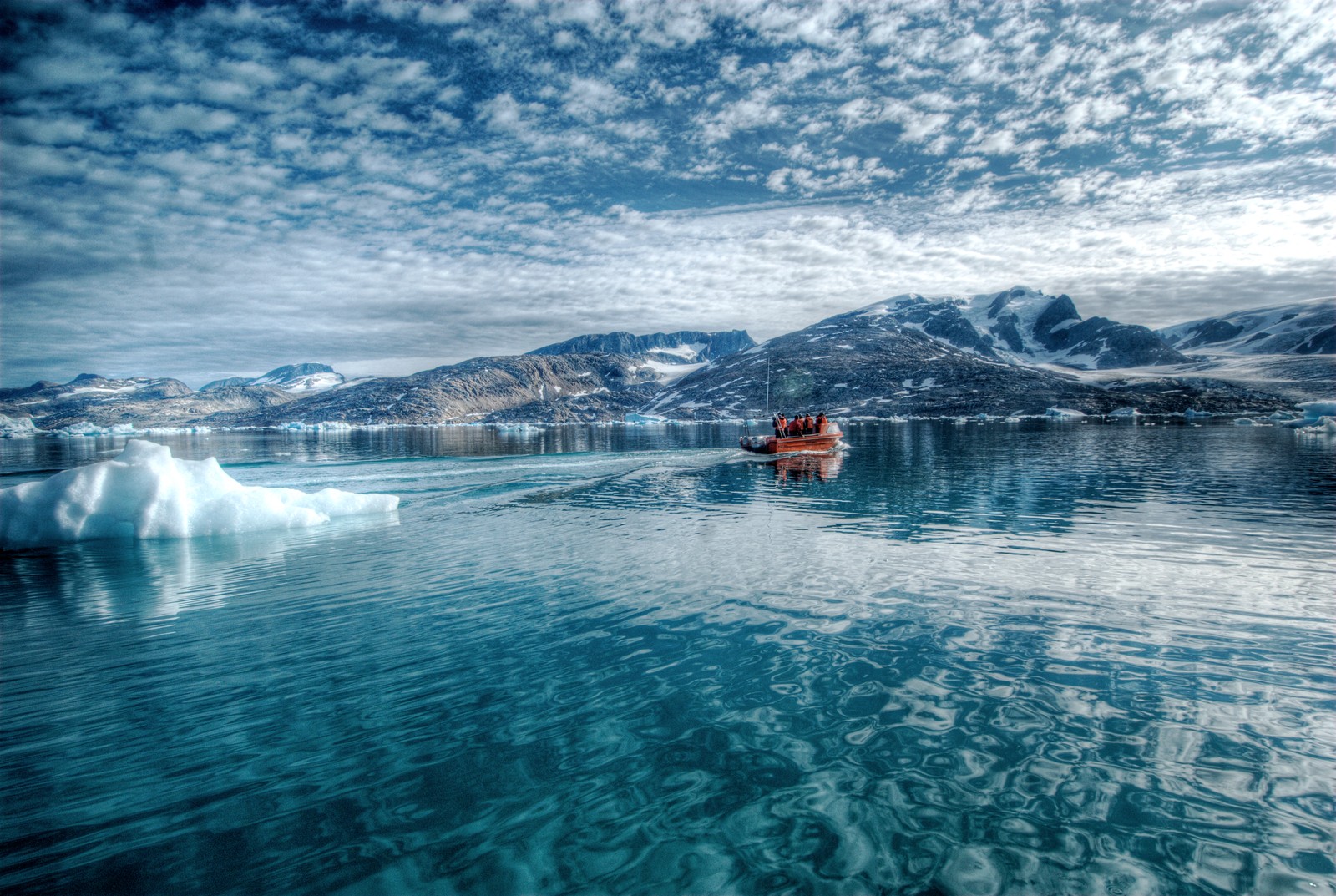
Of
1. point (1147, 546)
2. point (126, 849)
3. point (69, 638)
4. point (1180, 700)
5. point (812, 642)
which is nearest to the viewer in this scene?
point (126, 849)

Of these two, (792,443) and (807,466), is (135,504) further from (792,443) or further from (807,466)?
(792,443)

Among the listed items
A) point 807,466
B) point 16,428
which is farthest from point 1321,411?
point 16,428

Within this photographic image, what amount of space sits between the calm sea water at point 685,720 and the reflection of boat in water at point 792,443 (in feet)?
111

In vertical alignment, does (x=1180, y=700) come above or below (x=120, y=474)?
below

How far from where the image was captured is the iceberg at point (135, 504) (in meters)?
21.3

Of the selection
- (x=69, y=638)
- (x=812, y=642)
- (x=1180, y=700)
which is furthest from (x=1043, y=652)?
(x=69, y=638)

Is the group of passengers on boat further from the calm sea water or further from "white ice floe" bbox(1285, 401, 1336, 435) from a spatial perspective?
"white ice floe" bbox(1285, 401, 1336, 435)

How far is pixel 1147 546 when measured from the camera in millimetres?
17234

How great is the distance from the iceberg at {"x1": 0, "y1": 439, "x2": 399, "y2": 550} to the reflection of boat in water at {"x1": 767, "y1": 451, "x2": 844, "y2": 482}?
28802 mm

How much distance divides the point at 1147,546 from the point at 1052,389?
217813 millimetres

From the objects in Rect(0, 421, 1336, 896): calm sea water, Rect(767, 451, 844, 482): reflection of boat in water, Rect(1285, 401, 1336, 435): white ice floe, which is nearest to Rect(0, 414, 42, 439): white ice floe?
Rect(767, 451, 844, 482): reflection of boat in water

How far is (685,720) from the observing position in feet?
26.9

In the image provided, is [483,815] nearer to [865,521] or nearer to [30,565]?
[865,521]

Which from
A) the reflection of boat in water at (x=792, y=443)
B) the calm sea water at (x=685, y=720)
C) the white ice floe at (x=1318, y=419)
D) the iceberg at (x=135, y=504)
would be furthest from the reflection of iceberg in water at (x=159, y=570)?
the white ice floe at (x=1318, y=419)
